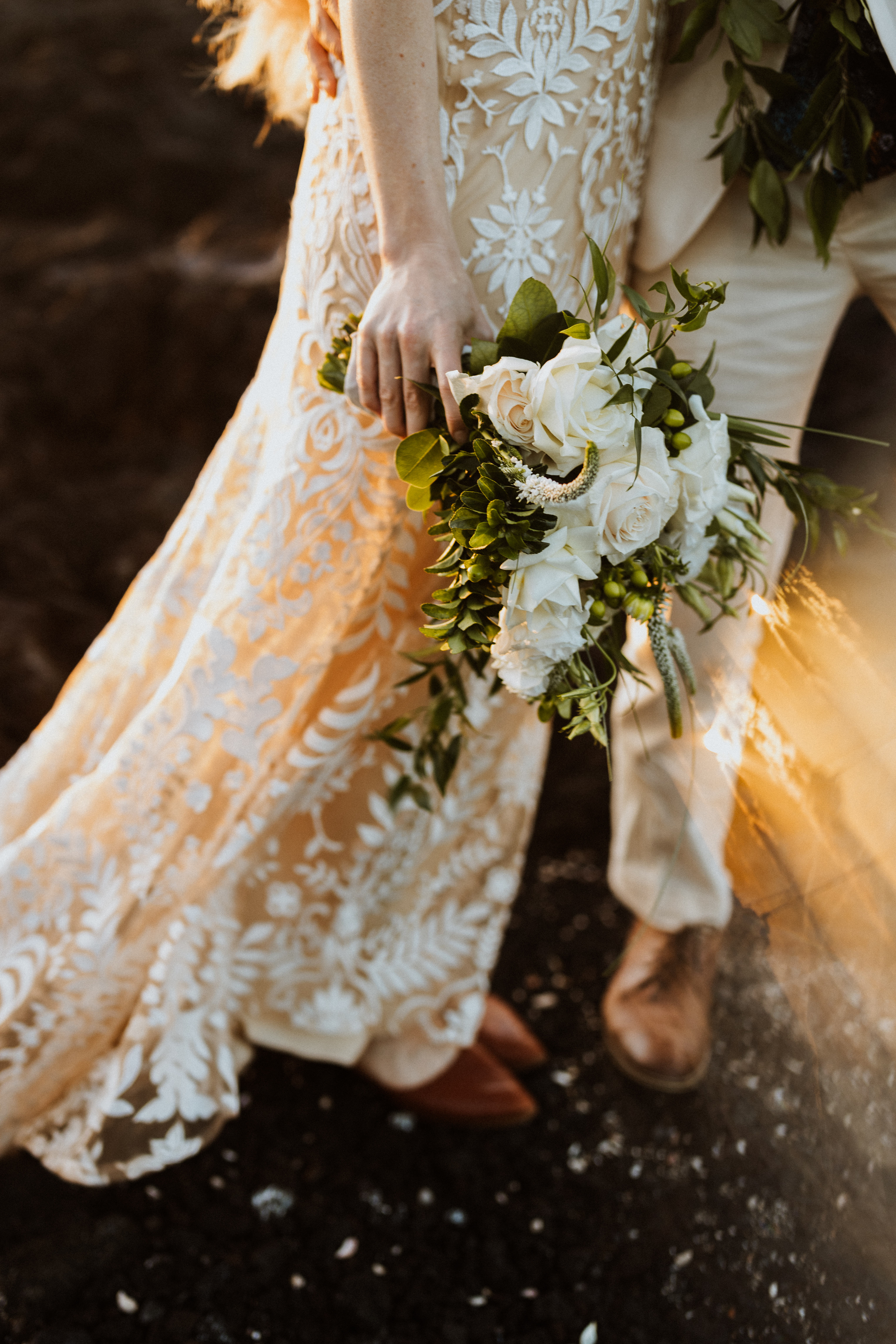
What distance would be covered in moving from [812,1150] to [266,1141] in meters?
0.79

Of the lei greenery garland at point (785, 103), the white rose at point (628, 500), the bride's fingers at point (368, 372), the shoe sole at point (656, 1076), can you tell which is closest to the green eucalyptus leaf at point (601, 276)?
the white rose at point (628, 500)

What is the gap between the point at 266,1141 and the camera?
1.32 metres

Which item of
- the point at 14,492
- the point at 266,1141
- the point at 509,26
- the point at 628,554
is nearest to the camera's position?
the point at 628,554

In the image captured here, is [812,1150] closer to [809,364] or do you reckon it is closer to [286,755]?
[286,755]

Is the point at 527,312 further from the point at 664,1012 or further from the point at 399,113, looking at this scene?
the point at 664,1012

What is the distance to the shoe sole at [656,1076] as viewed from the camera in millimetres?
1393

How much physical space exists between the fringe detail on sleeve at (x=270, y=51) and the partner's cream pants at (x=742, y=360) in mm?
545

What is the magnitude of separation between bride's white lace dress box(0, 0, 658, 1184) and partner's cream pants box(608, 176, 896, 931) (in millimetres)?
152

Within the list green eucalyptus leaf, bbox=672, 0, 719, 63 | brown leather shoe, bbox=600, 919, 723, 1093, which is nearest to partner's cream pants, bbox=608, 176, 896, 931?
brown leather shoe, bbox=600, 919, 723, 1093

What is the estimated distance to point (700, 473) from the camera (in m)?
0.73

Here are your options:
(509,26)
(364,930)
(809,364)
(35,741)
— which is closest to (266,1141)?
(364,930)

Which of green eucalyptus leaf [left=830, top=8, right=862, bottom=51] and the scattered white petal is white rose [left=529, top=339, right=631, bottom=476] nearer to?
green eucalyptus leaf [left=830, top=8, right=862, bottom=51]

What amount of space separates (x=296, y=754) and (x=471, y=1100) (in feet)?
2.15

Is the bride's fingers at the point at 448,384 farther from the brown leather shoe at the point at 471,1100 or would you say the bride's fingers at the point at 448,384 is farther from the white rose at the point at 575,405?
the brown leather shoe at the point at 471,1100
